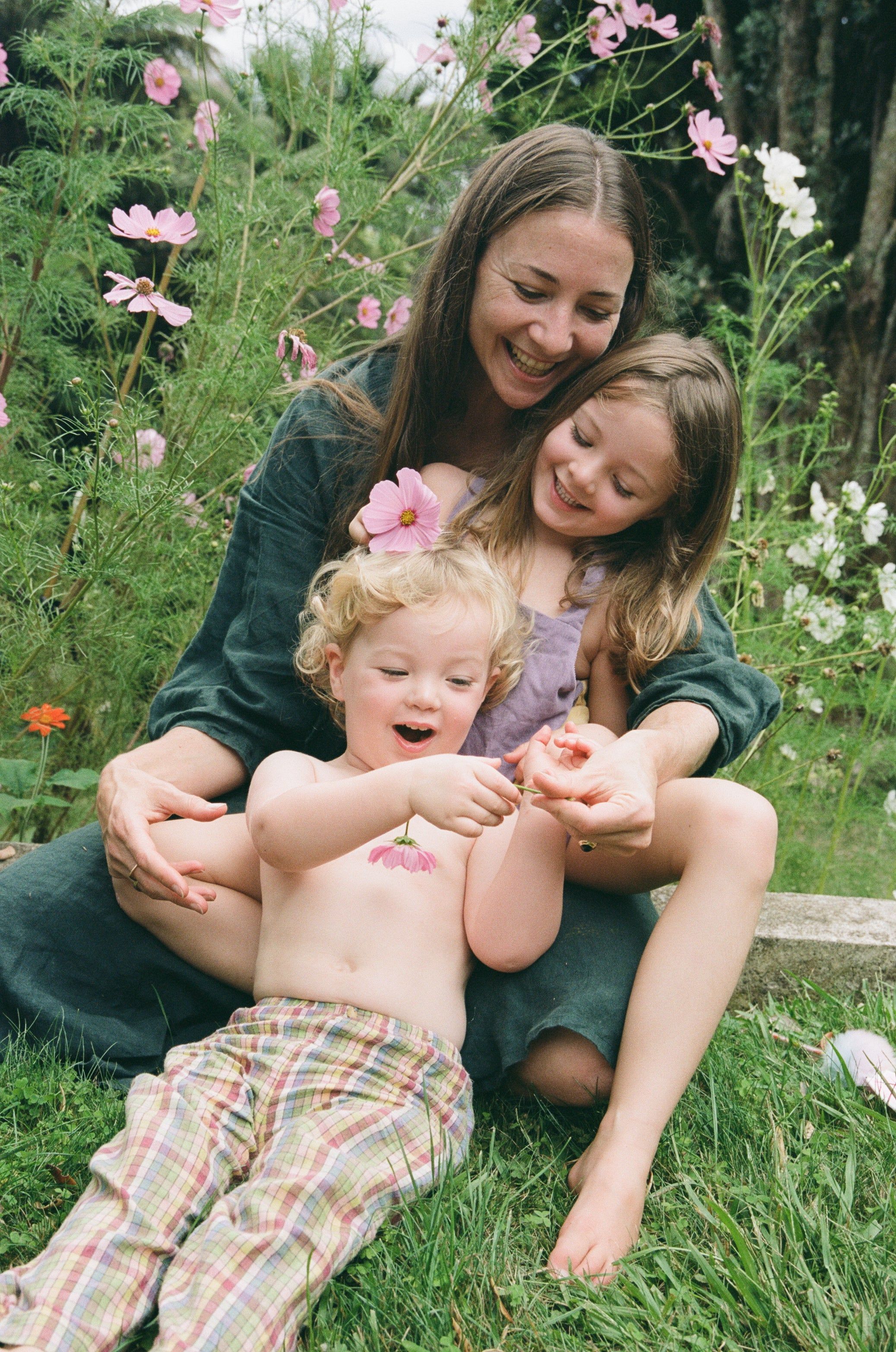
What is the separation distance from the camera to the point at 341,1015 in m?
1.38

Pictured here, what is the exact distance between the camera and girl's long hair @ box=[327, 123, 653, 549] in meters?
1.85

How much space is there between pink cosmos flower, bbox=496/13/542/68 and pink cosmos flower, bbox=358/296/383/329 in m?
0.66

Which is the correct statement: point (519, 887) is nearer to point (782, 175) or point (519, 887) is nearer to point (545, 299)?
point (545, 299)

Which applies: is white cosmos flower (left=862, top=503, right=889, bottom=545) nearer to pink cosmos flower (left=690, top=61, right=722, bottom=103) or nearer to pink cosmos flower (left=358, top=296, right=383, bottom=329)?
pink cosmos flower (left=690, top=61, right=722, bottom=103)

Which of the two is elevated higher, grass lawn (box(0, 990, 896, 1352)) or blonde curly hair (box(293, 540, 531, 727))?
blonde curly hair (box(293, 540, 531, 727))

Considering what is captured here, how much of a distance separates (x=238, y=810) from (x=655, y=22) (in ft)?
6.70

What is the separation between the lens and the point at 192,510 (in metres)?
2.34

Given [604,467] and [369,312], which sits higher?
[369,312]

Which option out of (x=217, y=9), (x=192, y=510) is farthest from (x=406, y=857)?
(x=217, y=9)

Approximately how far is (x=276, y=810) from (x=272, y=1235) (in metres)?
0.49

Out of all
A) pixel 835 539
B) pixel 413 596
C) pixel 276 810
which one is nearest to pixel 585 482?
pixel 413 596

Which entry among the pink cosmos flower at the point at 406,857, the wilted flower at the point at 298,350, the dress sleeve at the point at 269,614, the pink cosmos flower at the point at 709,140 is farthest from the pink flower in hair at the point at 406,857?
the pink cosmos flower at the point at 709,140

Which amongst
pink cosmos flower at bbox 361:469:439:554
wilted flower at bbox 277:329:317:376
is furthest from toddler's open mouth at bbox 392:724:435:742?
wilted flower at bbox 277:329:317:376

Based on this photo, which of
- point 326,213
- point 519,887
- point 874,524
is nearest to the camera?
point 519,887
